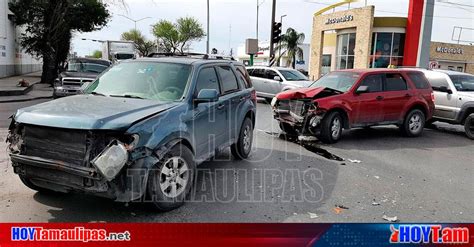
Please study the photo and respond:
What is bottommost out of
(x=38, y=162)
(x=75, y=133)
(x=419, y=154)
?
(x=419, y=154)

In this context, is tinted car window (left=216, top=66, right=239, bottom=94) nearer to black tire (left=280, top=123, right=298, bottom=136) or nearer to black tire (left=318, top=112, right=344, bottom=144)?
black tire (left=318, top=112, right=344, bottom=144)

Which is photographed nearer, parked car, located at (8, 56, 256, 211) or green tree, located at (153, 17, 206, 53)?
parked car, located at (8, 56, 256, 211)

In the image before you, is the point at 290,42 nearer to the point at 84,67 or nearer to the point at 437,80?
the point at 84,67

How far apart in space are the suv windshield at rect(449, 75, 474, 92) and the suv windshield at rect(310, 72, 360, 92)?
3809 millimetres

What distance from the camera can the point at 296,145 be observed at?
9.05m

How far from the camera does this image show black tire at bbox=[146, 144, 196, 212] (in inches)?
173

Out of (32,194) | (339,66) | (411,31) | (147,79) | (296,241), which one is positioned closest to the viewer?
(296,241)

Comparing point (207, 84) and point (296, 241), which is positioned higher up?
point (207, 84)

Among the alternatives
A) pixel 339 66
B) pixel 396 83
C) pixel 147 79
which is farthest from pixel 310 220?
pixel 339 66

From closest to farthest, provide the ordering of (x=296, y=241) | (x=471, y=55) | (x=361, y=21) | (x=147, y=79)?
(x=296, y=241) < (x=147, y=79) < (x=361, y=21) < (x=471, y=55)

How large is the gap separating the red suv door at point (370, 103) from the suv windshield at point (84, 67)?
35.1 feet

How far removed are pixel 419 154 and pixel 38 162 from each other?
25.3ft

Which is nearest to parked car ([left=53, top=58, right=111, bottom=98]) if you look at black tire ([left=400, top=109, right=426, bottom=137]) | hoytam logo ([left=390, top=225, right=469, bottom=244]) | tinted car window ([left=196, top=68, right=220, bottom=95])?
tinted car window ([left=196, top=68, right=220, bottom=95])

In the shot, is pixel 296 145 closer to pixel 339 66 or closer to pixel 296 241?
pixel 296 241
